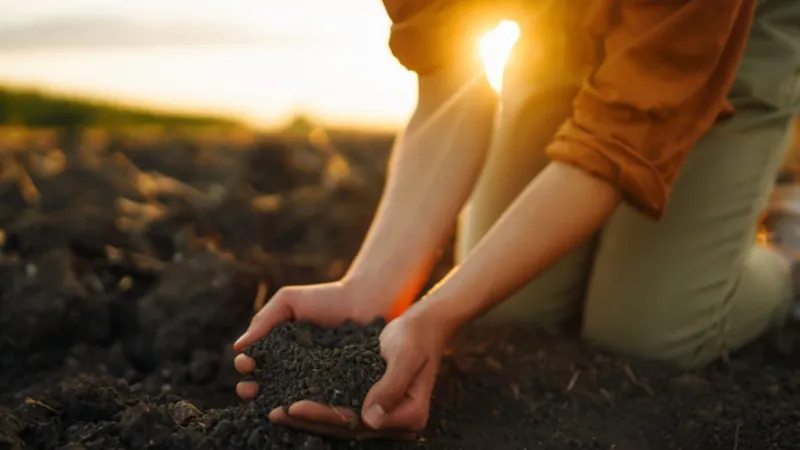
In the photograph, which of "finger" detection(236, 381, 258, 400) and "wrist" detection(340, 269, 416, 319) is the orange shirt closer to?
"wrist" detection(340, 269, 416, 319)

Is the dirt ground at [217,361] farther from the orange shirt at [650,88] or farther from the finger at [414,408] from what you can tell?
the orange shirt at [650,88]

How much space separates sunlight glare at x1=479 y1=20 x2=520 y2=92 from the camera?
1941 mm

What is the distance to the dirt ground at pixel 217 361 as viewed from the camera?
59.5 inches

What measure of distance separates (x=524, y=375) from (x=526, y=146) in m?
0.55

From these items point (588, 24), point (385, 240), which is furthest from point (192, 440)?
point (588, 24)

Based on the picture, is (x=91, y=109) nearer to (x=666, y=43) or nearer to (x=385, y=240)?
(x=385, y=240)

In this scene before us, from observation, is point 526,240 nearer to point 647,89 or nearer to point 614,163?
point 614,163

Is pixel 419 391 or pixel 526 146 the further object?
pixel 526 146

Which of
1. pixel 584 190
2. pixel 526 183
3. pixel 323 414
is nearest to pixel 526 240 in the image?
pixel 584 190

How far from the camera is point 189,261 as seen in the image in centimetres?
219

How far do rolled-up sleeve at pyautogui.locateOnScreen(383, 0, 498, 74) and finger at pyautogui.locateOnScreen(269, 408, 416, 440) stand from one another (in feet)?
2.51

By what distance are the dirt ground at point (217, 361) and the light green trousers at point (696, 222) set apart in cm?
9

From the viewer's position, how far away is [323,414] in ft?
4.30

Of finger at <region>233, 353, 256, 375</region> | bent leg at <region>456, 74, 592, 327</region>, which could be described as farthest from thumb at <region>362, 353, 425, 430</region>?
bent leg at <region>456, 74, 592, 327</region>
